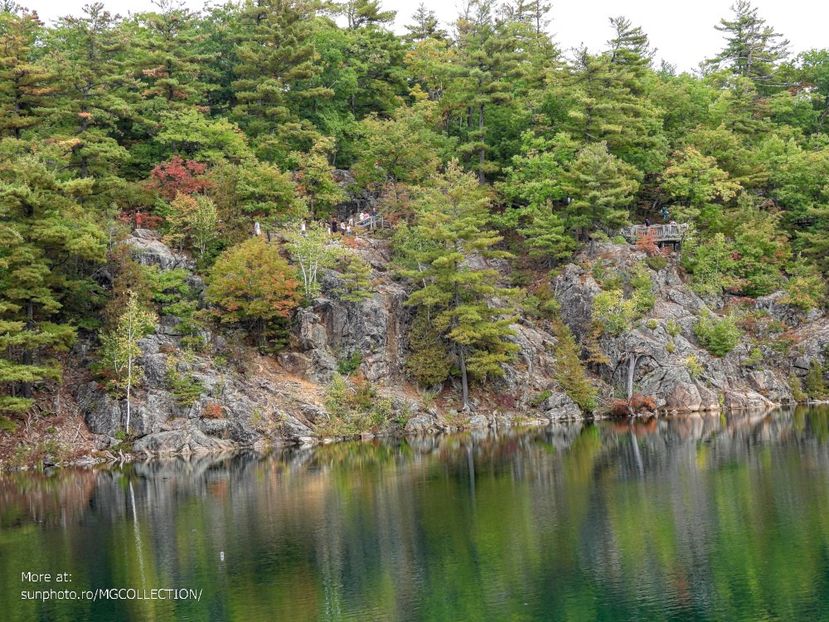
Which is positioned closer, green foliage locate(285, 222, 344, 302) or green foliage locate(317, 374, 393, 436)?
green foliage locate(317, 374, 393, 436)

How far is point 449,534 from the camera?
30.4 metres

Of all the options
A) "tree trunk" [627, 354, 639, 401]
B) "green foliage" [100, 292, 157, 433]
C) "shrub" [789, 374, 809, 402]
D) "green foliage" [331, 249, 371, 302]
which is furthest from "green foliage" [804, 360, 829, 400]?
"green foliage" [100, 292, 157, 433]

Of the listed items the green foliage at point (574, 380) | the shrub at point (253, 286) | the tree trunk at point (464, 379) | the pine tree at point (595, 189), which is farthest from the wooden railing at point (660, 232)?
the shrub at point (253, 286)

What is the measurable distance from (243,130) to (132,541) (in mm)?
47910

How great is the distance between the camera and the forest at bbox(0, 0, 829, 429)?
178 feet

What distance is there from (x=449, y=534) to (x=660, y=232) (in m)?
45.1

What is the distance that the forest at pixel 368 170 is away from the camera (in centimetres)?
5425

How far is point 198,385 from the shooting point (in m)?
52.6

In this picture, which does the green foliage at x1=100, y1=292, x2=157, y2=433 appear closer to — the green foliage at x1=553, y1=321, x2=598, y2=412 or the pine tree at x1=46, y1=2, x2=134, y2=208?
the pine tree at x1=46, y1=2, x2=134, y2=208

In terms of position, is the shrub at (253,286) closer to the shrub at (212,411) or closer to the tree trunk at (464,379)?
the shrub at (212,411)

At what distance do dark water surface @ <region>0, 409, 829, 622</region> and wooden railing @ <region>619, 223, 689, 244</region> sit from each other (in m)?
24.3

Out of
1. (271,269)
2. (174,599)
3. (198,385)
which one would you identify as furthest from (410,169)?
(174,599)

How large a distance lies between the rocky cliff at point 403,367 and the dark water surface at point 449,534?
15.8ft

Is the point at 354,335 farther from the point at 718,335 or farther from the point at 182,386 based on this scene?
the point at 718,335
